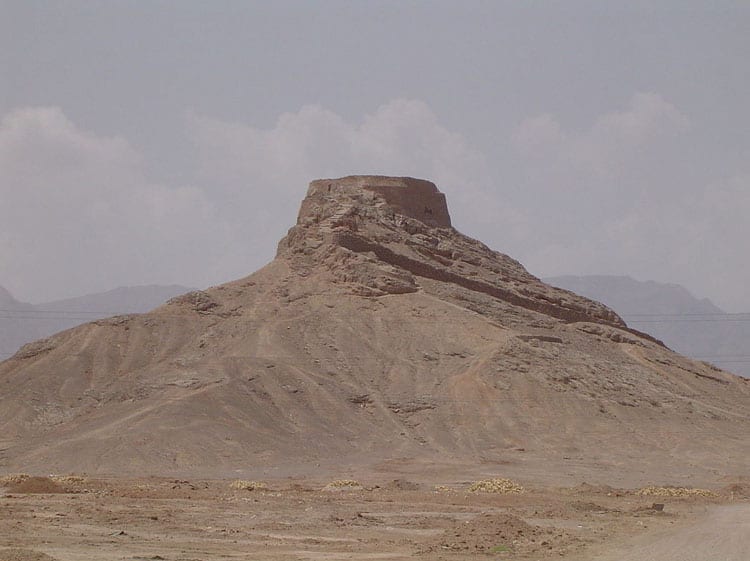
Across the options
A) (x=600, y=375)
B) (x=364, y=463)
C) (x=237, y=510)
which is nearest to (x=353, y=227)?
(x=600, y=375)

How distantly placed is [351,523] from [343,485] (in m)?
12.8

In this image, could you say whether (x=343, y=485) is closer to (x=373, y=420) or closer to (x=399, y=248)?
(x=373, y=420)

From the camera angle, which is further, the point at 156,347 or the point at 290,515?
the point at 156,347

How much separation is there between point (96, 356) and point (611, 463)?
92.0 feet

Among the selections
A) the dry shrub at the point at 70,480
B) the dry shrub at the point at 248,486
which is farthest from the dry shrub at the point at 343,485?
the dry shrub at the point at 70,480

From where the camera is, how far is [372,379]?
206 ft

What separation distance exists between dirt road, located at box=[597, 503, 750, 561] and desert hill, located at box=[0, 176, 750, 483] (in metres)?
18.2

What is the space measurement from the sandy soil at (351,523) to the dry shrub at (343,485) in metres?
0.11

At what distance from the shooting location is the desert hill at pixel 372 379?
5272 centimetres

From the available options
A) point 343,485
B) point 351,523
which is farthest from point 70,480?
point 351,523

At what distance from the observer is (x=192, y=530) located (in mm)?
26750

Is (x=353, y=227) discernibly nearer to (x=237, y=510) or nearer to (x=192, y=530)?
(x=237, y=510)

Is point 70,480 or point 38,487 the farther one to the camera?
point 70,480

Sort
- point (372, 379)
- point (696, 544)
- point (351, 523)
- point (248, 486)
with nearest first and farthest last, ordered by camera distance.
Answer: point (696, 544) → point (351, 523) → point (248, 486) → point (372, 379)
